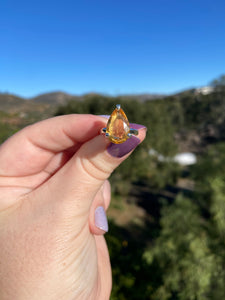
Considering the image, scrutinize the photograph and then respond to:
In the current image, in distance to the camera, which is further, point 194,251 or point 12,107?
point 12,107

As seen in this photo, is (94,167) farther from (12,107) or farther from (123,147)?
(12,107)

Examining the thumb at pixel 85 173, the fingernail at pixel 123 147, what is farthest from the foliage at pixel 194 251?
the fingernail at pixel 123 147

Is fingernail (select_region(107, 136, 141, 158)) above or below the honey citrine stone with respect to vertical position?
below

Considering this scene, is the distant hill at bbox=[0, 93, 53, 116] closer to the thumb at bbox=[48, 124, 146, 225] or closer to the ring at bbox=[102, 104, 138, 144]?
the thumb at bbox=[48, 124, 146, 225]

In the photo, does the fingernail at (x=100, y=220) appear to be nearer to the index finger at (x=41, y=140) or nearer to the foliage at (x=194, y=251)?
the index finger at (x=41, y=140)

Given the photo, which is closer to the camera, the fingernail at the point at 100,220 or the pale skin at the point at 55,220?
the pale skin at the point at 55,220

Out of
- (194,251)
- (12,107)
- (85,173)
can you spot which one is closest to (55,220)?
(85,173)

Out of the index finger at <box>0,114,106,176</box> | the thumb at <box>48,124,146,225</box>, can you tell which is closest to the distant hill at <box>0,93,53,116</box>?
the index finger at <box>0,114,106,176</box>
